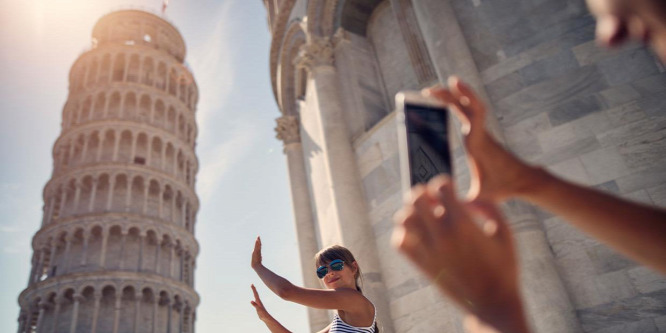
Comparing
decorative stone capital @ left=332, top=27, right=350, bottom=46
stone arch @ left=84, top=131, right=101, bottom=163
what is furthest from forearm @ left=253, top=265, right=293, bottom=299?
stone arch @ left=84, top=131, right=101, bottom=163

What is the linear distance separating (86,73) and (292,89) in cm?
3092

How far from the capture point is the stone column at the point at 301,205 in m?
11.3

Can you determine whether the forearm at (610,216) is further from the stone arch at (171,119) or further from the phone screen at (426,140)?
the stone arch at (171,119)

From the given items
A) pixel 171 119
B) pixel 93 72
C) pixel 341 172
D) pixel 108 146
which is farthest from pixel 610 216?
pixel 93 72

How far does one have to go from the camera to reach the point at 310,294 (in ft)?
7.95

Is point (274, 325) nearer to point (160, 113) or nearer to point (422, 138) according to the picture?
point (422, 138)

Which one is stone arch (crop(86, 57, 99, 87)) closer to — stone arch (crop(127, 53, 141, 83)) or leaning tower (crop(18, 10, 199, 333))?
leaning tower (crop(18, 10, 199, 333))

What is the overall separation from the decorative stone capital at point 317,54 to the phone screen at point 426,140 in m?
9.88

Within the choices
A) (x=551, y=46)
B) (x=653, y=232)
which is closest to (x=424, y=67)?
(x=551, y=46)

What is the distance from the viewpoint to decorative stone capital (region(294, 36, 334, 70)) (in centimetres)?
1091

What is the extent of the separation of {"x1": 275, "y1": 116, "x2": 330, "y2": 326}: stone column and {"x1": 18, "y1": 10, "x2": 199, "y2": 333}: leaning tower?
808 inches

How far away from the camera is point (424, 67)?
32.2ft

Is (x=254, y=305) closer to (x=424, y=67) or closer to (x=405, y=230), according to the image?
(x=405, y=230)

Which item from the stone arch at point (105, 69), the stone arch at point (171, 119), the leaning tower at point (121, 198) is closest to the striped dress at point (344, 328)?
the leaning tower at point (121, 198)
